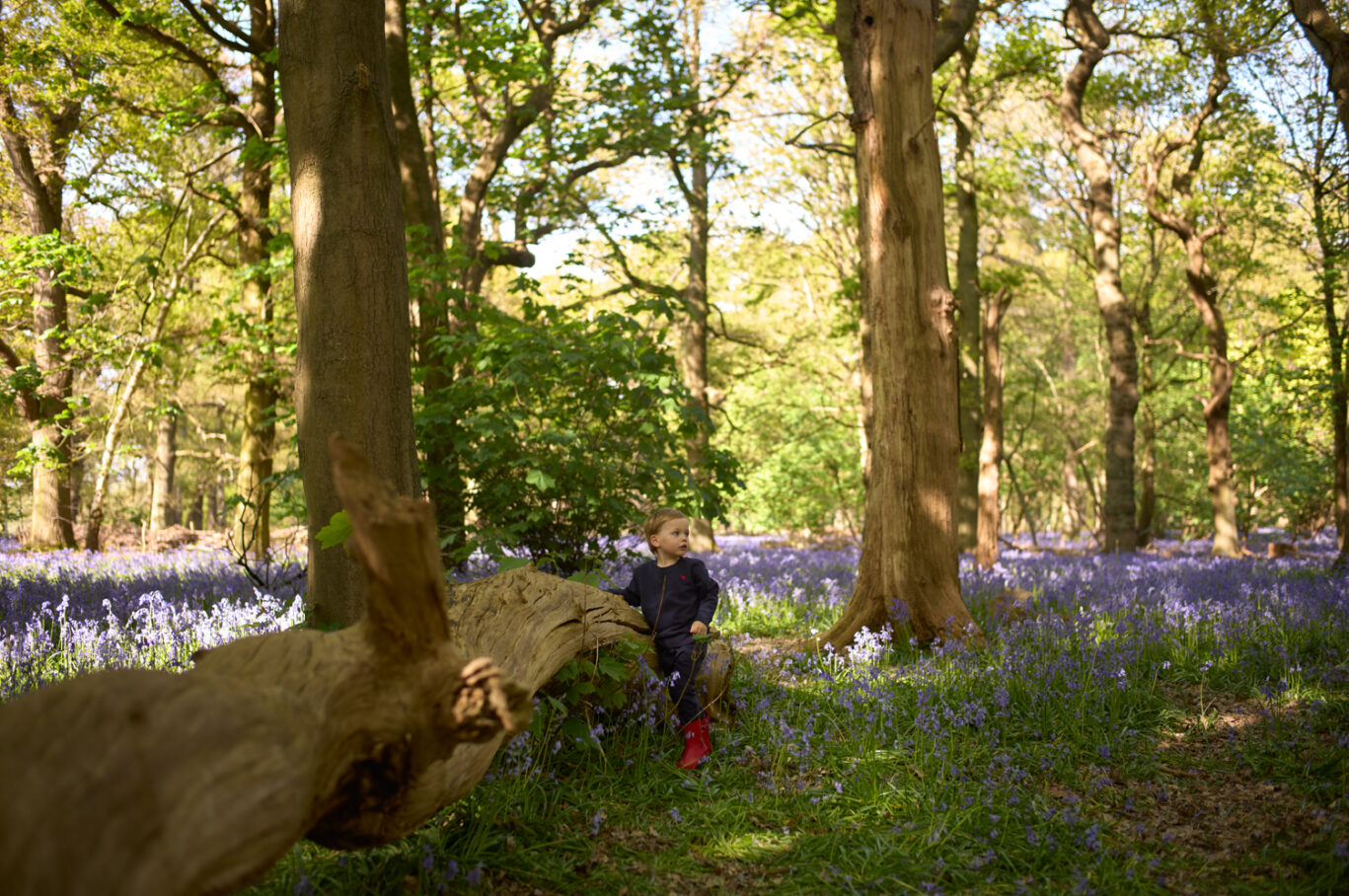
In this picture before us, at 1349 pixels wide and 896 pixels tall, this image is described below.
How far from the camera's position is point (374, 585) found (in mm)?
2082

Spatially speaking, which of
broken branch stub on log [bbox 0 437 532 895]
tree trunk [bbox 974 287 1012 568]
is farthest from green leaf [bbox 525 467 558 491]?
tree trunk [bbox 974 287 1012 568]

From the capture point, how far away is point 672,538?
4.70 metres

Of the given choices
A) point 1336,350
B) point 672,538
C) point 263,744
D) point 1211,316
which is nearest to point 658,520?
point 672,538

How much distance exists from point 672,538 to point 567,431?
7.12 ft

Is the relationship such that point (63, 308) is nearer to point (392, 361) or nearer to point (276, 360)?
point (276, 360)

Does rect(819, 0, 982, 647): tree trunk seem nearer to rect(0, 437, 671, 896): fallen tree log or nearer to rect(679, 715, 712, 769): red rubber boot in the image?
rect(679, 715, 712, 769): red rubber boot

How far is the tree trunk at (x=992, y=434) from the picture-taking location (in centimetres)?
1245

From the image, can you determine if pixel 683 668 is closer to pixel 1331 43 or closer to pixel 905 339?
pixel 905 339

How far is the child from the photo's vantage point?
14.7 feet

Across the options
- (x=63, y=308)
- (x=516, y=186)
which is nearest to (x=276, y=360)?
(x=516, y=186)

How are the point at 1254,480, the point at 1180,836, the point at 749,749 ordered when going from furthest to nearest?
the point at 1254,480 < the point at 749,749 < the point at 1180,836

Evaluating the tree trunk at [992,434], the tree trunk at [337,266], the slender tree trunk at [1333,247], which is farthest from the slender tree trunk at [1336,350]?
the tree trunk at [337,266]

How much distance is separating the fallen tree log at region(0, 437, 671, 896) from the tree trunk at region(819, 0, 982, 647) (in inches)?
185

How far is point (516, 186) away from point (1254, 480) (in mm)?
21285
